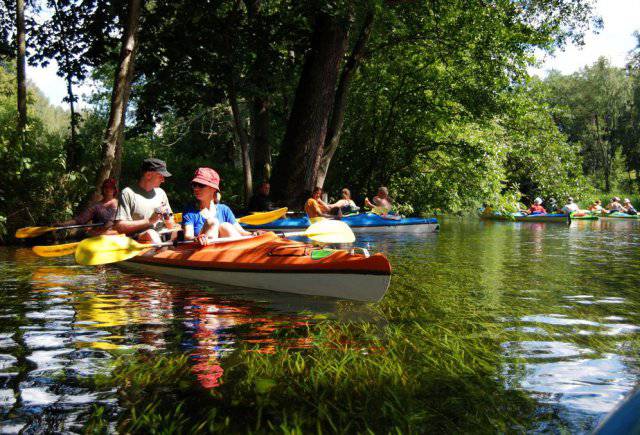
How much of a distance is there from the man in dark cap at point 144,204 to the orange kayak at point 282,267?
18.2 inches

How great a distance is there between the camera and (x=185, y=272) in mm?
7676

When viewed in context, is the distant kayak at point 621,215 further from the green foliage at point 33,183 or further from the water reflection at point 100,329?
the water reflection at point 100,329

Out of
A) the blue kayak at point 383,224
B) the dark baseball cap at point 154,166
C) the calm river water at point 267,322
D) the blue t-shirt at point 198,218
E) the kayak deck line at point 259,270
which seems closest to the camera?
the calm river water at point 267,322

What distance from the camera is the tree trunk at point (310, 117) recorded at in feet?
45.5

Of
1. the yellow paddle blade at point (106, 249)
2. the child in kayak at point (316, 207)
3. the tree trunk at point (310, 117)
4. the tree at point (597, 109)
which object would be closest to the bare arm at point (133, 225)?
the yellow paddle blade at point (106, 249)

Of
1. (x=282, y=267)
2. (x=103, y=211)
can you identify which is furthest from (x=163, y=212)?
(x=282, y=267)

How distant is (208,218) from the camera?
23.8 feet

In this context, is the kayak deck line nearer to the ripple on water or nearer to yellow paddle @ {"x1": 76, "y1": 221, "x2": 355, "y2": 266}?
yellow paddle @ {"x1": 76, "y1": 221, "x2": 355, "y2": 266}

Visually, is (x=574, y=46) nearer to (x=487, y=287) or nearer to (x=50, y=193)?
(x=487, y=287)

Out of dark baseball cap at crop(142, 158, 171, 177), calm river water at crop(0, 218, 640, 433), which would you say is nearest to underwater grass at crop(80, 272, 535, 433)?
calm river water at crop(0, 218, 640, 433)

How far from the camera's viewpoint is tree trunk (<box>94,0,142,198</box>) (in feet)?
34.6

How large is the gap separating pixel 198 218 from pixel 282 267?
5.11ft

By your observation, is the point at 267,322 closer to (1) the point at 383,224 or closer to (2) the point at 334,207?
(2) the point at 334,207

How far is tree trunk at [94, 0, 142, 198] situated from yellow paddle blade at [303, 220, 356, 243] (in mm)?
4807
